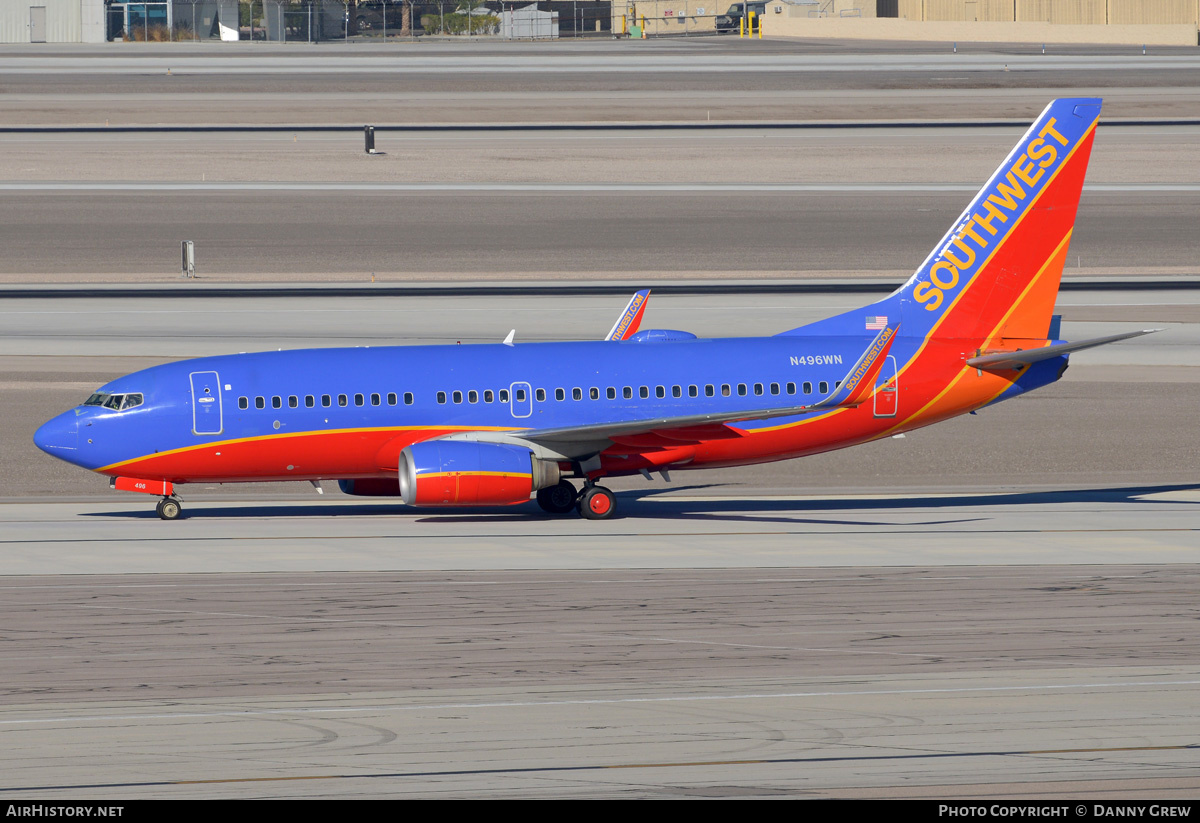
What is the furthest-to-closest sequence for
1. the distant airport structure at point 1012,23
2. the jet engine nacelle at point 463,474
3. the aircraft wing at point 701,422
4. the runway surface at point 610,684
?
the distant airport structure at point 1012,23 < the aircraft wing at point 701,422 < the jet engine nacelle at point 463,474 < the runway surface at point 610,684

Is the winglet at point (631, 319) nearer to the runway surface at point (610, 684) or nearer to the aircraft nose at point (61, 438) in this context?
the runway surface at point (610, 684)

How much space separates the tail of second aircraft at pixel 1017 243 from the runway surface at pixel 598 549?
4450 millimetres

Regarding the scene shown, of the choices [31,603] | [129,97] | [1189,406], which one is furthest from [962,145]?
[31,603]

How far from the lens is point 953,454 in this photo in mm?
42656

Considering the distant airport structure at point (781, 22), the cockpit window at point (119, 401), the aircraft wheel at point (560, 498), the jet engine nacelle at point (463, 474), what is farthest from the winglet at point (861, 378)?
the distant airport structure at point (781, 22)

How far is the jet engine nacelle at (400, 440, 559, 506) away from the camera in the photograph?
1288 inches

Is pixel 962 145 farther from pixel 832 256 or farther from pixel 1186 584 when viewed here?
pixel 1186 584

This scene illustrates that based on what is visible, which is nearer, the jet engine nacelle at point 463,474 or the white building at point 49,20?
the jet engine nacelle at point 463,474

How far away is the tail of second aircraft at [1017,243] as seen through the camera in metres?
36.8

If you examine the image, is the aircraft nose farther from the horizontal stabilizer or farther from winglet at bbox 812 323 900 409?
the horizontal stabilizer

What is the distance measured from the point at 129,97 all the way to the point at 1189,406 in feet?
306

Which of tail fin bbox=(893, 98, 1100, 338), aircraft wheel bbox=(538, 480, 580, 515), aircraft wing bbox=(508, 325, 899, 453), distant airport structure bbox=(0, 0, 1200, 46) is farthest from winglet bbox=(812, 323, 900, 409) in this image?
distant airport structure bbox=(0, 0, 1200, 46)

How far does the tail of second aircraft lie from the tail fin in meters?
0.02

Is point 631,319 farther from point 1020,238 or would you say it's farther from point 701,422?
point 1020,238
